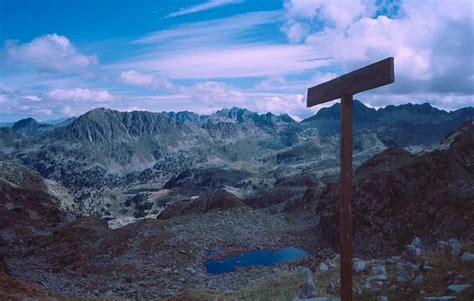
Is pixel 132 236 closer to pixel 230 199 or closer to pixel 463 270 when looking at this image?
pixel 230 199

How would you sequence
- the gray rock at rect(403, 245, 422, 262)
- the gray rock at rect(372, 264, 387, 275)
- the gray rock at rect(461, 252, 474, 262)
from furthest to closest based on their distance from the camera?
the gray rock at rect(403, 245, 422, 262)
the gray rock at rect(372, 264, 387, 275)
the gray rock at rect(461, 252, 474, 262)

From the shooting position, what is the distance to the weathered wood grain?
814cm

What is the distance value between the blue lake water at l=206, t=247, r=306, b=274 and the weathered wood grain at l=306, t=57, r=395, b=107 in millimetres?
25858

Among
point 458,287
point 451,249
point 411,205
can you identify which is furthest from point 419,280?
point 411,205

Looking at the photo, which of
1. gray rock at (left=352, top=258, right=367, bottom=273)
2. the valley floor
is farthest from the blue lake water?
gray rock at (left=352, top=258, right=367, bottom=273)

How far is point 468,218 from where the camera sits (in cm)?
3147

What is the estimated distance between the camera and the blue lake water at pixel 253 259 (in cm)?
3459

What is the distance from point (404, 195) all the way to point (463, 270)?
26.1 m

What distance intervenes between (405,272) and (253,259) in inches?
946

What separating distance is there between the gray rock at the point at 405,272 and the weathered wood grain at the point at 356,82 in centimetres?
664

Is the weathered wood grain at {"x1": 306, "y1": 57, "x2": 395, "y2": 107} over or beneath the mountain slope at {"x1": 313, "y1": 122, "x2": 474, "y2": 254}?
over

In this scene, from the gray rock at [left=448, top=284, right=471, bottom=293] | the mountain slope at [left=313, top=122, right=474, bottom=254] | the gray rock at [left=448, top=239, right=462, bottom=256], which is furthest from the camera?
the mountain slope at [left=313, top=122, right=474, bottom=254]

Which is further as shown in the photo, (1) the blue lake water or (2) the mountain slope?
(1) the blue lake water

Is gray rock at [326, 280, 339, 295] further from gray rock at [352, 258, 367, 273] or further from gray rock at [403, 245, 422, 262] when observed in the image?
gray rock at [403, 245, 422, 262]
